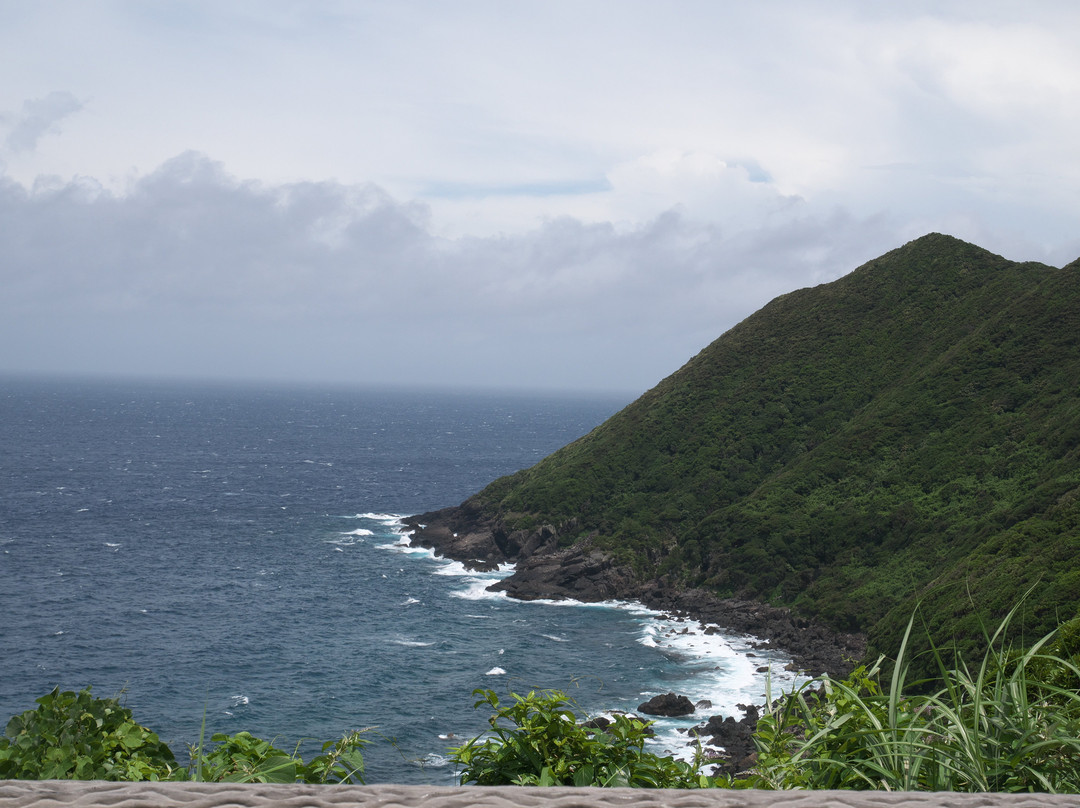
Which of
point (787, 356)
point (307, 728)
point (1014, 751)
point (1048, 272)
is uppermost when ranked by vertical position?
point (1048, 272)

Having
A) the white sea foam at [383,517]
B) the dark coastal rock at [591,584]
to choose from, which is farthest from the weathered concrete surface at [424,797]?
the white sea foam at [383,517]

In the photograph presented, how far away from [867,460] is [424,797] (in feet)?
210

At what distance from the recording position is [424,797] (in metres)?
2.83

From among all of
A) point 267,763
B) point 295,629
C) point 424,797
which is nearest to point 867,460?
point 295,629

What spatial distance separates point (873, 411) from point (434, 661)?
42029 millimetres

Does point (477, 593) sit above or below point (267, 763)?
below

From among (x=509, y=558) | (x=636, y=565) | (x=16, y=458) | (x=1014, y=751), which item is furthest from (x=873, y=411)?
(x=16, y=458)

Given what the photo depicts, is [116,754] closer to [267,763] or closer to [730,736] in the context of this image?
[267,763]

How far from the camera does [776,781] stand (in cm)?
428

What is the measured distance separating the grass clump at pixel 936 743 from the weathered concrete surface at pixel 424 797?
959mm

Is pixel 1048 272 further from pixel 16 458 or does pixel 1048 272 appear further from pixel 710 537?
pixel 16 458

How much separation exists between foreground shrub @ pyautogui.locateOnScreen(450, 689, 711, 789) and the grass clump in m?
0.58

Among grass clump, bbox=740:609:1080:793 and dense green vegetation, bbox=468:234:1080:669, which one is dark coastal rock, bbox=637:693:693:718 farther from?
grass clump, bbox=740:609:1080:793

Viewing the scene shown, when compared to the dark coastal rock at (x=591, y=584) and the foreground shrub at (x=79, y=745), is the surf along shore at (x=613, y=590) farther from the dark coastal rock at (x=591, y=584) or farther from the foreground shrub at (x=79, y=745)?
the foreground shrub at (x=79, y=745)
